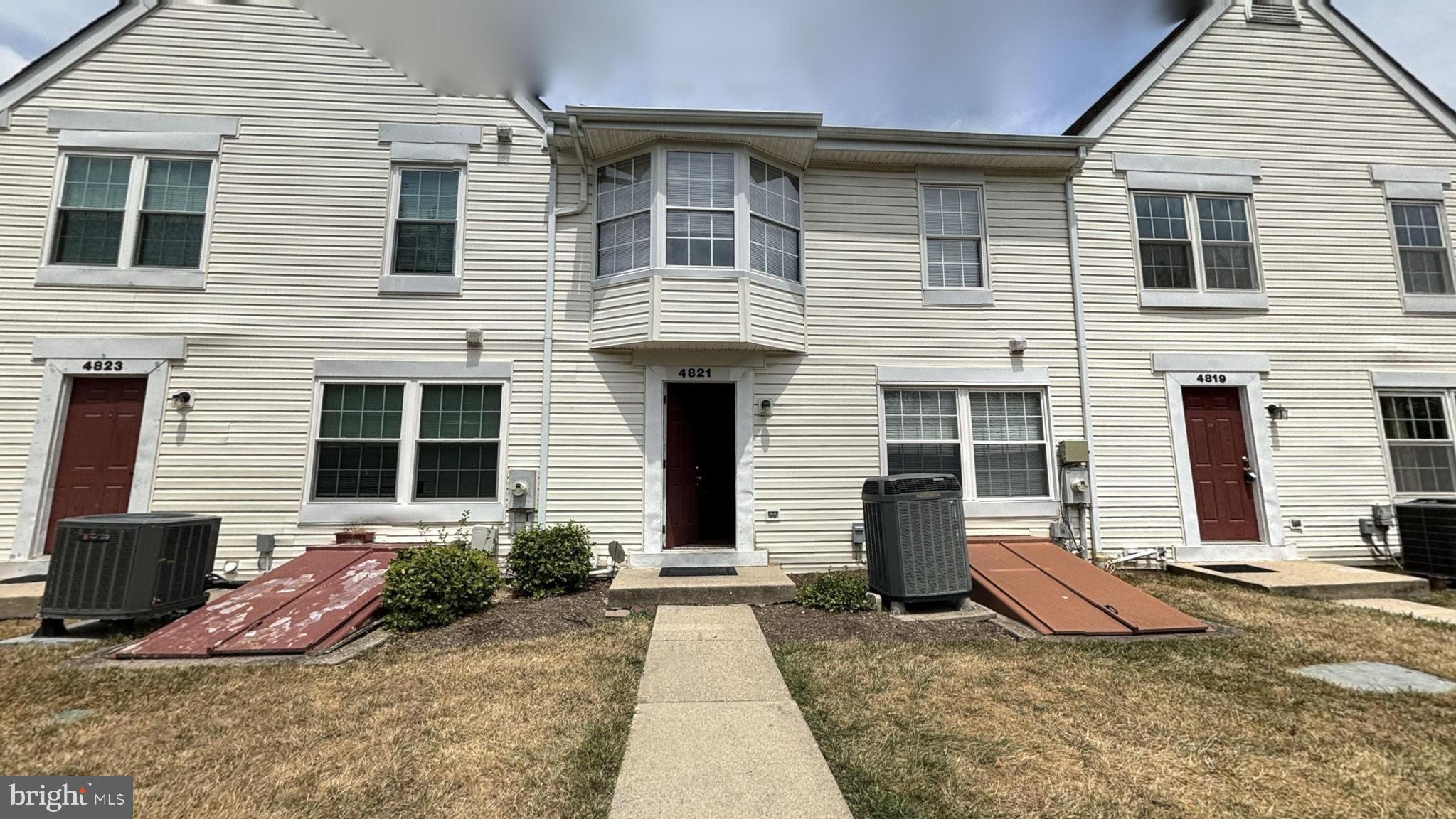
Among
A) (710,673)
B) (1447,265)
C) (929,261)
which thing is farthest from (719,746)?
(1447,265)

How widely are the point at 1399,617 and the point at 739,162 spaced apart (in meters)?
9.00

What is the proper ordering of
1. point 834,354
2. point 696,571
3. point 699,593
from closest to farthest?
point 699,593
point 696,571
point 834,354

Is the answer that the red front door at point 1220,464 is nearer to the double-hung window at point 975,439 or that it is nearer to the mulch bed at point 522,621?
the double-hung window at point 975,439

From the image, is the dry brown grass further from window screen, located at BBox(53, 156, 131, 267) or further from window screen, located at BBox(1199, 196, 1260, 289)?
window screen, located at BBox(1199, 196, 1260, 289)

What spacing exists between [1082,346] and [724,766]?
333 inches

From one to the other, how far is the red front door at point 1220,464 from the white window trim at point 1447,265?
335 cm

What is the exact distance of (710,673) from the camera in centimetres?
451

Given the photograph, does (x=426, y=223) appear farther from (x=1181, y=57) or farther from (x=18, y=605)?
(x=1181, y=57)

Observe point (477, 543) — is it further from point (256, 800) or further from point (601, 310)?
point (256, 800)

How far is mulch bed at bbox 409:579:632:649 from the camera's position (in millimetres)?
5531

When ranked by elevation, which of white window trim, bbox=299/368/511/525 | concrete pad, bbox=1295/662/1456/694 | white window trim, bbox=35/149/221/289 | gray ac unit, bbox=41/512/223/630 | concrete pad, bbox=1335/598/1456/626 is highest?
white window trim, bbox=35/149/221/289

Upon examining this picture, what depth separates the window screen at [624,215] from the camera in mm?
8391

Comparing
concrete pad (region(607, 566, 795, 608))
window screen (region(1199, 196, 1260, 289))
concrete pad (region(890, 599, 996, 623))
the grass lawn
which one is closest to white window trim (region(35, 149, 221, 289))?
concrete pad (region(607, 566, 795, 608))

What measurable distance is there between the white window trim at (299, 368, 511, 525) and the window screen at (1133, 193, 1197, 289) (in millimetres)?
9946
